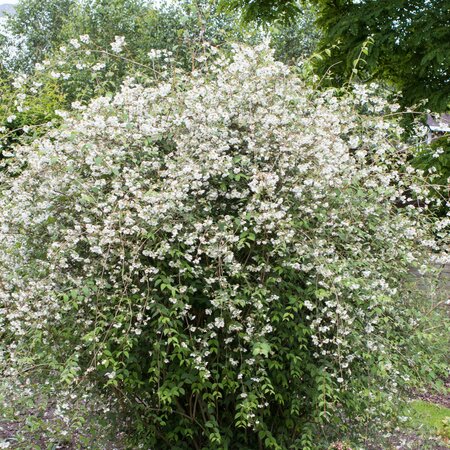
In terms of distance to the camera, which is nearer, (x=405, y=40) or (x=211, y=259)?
(x=211, y=259)

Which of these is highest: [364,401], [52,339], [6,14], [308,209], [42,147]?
[308,209]

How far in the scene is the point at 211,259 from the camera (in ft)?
11.5

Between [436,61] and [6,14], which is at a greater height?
[436,61]

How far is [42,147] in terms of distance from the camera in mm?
3568

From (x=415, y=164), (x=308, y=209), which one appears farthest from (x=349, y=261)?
(x=415, y=164)

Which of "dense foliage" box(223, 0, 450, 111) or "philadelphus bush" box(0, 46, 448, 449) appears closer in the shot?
"philadelphus bush" box(0, 46, 448, 449)

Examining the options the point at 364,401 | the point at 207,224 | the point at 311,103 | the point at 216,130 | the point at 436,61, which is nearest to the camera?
the point at 207,224

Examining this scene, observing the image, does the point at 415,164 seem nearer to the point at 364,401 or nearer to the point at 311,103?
the point at 311,103

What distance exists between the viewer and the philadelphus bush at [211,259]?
325cm

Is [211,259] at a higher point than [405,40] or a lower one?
lower

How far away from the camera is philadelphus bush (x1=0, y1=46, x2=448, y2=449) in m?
3.25

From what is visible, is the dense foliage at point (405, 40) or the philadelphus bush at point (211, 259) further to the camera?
the dense foliage at point (405, 40)

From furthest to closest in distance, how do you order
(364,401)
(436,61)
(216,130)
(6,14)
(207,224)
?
(6,14) → (436,61) → (364,401) → (216,130) → (207,224)

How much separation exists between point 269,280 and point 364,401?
980 mm
